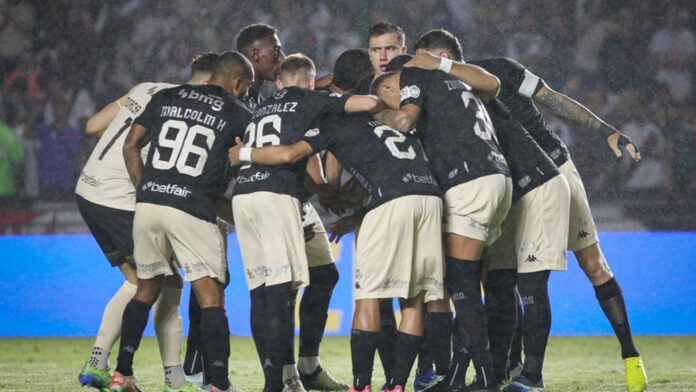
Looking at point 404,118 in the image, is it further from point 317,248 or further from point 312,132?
point 317,248

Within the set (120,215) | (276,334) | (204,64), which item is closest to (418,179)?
(276,334)

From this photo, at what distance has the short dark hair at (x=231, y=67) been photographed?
16.9 ft

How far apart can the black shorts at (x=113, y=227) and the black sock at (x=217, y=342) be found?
792 millimetres

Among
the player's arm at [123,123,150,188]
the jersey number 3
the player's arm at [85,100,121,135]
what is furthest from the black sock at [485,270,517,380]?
the player's arm at [85,100,121,135]

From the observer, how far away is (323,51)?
36.1ft

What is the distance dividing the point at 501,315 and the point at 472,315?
73 centimetres

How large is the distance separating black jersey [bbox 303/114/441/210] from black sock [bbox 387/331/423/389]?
66 cm

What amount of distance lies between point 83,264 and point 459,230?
489cm

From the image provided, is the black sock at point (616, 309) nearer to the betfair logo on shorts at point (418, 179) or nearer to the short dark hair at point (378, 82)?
the betfair logo on shorts at point (418, 179)

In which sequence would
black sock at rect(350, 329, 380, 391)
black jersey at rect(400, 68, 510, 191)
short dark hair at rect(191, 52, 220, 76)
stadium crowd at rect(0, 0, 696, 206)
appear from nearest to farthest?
black sock at rect(350, 329, 380, 391) < black jersey at rect(400, 68, 510, 191) < short dark hair at rect(191, 52, 220, 76) < stadium crowd at rect(0, 0, 696, 206)

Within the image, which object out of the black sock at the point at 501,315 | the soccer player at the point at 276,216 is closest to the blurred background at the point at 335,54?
the black sock at the point at 501,315

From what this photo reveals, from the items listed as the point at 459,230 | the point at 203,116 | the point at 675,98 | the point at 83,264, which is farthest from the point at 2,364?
the point at 675,98

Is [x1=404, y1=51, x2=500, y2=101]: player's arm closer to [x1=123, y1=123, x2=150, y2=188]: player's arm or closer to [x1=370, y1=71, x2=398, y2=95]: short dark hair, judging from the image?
[x1=370, y1=71, x2=398, y2=95]: short dark hair

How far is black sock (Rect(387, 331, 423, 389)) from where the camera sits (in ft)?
15.3
